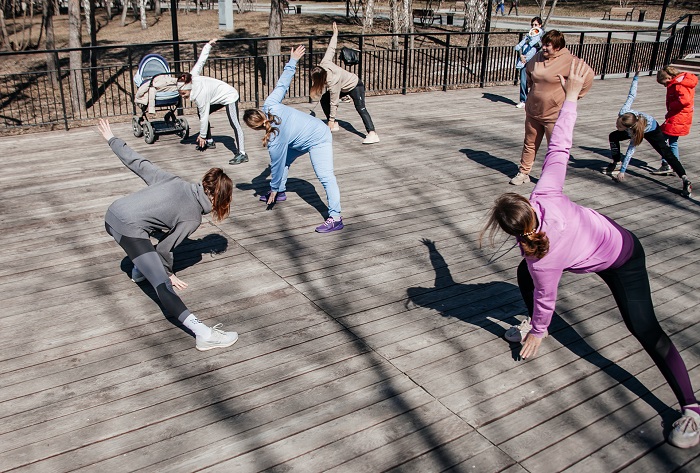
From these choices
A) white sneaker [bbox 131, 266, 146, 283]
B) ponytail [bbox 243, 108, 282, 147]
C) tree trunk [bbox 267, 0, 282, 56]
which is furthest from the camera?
tree trunk [bbox 267, 0, 282, 56]

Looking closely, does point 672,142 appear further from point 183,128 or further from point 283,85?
point 183,128

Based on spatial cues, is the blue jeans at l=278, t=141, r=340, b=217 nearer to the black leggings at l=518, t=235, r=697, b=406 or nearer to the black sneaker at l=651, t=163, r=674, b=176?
the black leggings at l=518, t=235, r=697, b=406

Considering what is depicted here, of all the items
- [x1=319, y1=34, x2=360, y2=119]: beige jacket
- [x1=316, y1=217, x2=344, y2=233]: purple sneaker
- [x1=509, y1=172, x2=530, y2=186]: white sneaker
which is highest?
[x1=319, y1=34, x2=360, y2=119]: beige jacket

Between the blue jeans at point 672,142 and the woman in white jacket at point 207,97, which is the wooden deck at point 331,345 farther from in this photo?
the woman in white jacket at point 207,97

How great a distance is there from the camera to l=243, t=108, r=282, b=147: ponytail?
609 cm

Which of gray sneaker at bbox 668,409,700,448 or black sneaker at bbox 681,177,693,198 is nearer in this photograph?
gray sneaker at bbox 668,409,700,448

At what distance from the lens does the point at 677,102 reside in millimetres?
8258

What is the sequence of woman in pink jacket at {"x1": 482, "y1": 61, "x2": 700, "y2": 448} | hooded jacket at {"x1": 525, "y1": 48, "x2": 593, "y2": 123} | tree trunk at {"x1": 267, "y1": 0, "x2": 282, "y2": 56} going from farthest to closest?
tree trunk at {"x1": 267, "y1": 0, "x2": 282, "y2": 56} → hooded jacket at {"x1": 525, "y1": 48, "x2": 593, "y2": 123} → woman in pink jacket at {"x1": 482, "y1": 61, "x2": 700, "y2": 448}

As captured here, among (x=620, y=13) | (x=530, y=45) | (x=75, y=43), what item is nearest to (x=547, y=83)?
(x=530, y=45)

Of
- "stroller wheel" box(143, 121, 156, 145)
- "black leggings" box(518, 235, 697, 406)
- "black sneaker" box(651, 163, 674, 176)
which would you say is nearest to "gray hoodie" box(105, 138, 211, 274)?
"black leggings" box(518, 235, 697, 406)

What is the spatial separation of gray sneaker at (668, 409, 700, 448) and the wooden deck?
6cm

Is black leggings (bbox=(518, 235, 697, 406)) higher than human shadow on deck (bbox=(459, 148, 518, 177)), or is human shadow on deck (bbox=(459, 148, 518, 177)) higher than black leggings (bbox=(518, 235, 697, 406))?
black leggings (bbox=(518, 235, 697, 406))

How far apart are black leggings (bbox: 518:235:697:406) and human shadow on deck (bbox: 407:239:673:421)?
0.38 metres

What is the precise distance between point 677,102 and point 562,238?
18.5 feet
